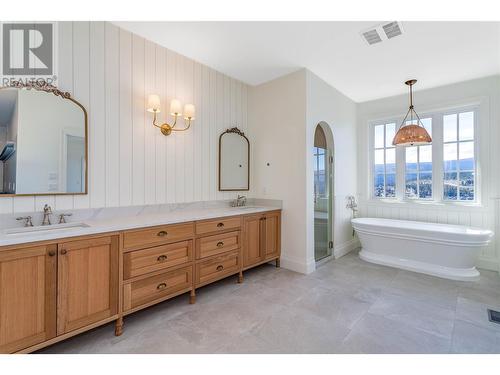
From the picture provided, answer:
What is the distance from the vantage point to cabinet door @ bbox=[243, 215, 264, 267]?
2922mm

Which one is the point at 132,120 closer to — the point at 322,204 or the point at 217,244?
the point at 217,244

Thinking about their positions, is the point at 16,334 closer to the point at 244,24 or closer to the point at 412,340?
the point at 412,340

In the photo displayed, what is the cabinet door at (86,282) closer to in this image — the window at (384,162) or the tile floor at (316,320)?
the tile floor at (316,320)

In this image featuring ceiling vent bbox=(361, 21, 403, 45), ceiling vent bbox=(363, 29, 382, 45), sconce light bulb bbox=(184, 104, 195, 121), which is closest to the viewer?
ceiling vent bbox=(361, 21, 403, 45)

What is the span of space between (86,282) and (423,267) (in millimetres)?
3936

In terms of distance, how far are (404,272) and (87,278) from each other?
372 centimetres

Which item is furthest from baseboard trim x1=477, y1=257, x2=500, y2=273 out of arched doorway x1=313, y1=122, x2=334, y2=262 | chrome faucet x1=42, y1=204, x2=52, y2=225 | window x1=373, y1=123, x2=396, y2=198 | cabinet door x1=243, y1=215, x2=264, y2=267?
chrome faucet x1=42, y1=204, x2=52, y2=225

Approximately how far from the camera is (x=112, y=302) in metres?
1.82

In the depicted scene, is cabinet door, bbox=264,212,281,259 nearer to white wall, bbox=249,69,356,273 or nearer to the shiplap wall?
white wall, bbox=249,69,356,273

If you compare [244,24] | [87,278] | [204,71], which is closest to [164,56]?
[204,71]

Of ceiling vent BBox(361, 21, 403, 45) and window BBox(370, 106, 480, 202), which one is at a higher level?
ceiling vent BBox(361, 21, 403, 45)

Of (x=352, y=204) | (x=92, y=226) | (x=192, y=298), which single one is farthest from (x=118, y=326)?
(x=352, y=204)

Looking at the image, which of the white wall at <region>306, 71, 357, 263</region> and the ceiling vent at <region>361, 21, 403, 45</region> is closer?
the ceiling vent at <region>361, 21, 403, 45</region>

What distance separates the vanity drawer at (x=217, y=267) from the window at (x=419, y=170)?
336cm
